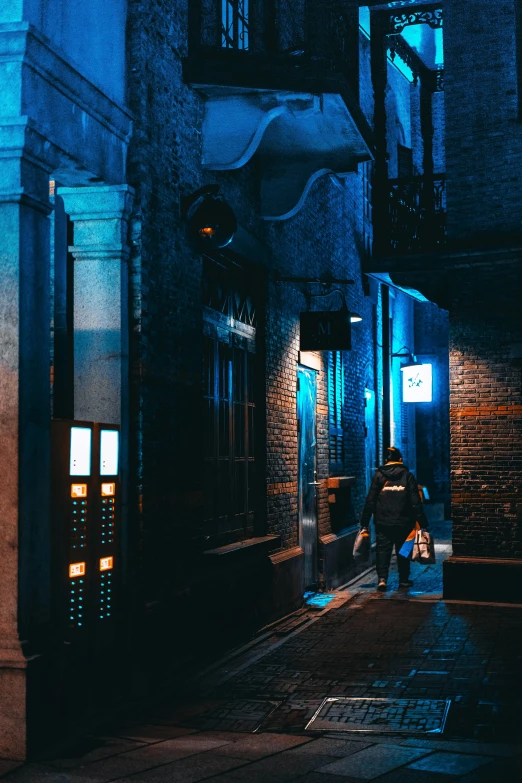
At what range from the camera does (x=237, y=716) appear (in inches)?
257

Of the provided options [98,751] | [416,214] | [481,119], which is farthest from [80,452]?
[416,214]

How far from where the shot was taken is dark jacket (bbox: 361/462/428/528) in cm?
1241

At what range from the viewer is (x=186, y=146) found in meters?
8.34

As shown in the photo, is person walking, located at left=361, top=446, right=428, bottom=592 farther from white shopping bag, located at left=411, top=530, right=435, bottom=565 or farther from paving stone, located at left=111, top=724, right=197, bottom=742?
paving stone, located at left=111, top=724, right=197, bottom=742

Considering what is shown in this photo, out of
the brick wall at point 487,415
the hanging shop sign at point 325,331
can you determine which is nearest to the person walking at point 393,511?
the brick wall at point 487,415

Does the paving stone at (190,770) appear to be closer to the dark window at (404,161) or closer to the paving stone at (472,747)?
the paving stone at (472,747)

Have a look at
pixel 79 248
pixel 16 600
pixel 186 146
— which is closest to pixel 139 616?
pixel 16 600

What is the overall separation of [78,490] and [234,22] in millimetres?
5562

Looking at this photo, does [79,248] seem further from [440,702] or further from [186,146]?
[440,702]

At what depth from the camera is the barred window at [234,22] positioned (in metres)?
9.41

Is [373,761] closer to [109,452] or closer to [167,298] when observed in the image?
[109,452]

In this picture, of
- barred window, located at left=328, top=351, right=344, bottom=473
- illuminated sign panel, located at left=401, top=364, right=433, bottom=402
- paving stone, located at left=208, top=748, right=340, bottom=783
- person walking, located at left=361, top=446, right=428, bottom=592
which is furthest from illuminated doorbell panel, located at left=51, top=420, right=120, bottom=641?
illuminated sign panel, located at left=401, top=364, right=433, bottom=402

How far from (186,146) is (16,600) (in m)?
4.39

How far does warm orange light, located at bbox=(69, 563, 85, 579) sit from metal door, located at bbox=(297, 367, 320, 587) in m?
6.13
